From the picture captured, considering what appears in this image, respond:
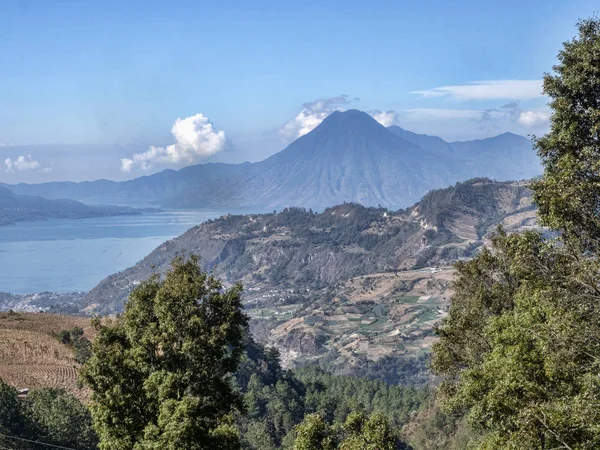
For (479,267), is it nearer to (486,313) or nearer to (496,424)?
(486,313)

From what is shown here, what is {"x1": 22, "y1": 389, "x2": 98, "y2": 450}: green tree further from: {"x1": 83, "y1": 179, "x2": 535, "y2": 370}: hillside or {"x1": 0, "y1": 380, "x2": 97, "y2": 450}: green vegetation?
{"x1": 83, "y1": 179, "x2": 535, "y2": 370}: hillside

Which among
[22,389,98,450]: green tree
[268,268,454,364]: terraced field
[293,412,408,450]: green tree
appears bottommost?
[268,268,454,364]: terraced field

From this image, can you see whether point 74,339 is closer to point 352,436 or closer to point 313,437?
point 313,437

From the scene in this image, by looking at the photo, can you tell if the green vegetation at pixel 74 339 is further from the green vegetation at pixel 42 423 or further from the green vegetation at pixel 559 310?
the green vegetation at pixel 559 310

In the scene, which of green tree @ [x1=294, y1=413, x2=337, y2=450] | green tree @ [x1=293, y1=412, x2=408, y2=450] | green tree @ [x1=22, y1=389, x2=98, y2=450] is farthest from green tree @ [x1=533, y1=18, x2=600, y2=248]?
green tree @ [x1=22, y1=389, x2=98, y2=450]

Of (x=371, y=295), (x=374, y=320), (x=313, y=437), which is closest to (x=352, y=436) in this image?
(x=313, y=437)

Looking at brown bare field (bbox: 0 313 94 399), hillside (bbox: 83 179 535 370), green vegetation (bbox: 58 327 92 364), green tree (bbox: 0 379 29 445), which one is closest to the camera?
green tree (bbox: 0 379 29 445)
